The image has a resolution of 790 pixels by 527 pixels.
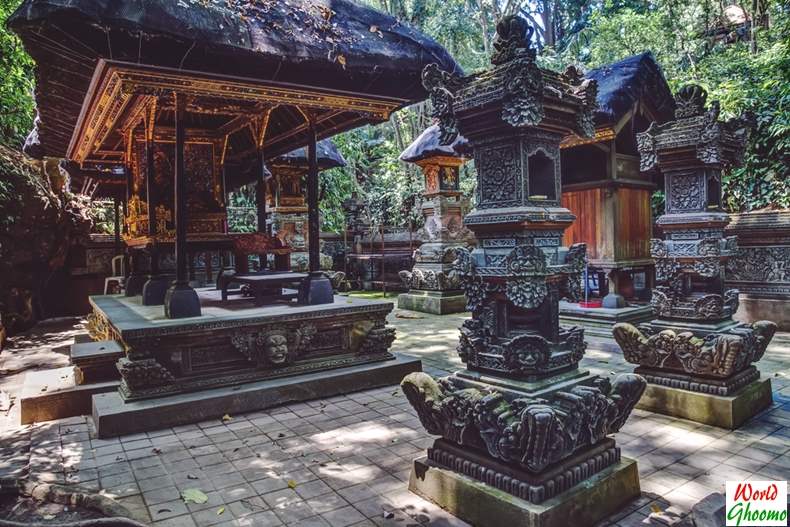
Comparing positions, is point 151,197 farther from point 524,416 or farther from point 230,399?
point 524,416

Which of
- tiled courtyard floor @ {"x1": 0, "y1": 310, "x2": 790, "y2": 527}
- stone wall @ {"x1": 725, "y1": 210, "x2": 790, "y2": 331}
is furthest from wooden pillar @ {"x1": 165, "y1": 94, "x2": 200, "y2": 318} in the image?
stone wall @ {"x1": 725, "y1": 210, "x2": 790, "y2": 331}

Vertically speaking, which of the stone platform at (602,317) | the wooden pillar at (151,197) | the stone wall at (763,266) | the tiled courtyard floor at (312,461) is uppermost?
the wooden pillar at (151,197)

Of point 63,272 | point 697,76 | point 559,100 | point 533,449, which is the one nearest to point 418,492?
point 533,449

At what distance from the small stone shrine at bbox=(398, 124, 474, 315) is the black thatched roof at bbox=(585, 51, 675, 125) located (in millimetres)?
3873

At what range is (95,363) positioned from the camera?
534 centimetres

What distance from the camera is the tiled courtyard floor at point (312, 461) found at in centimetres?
315

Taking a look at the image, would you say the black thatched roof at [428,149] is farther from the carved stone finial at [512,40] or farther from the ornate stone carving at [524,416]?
the ornate stone carving at [524,416]

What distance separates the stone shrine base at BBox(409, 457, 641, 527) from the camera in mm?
2711

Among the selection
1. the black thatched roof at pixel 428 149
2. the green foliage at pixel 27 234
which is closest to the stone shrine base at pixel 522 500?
the black thatched roof at pixel 428 149

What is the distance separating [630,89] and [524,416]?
22.2 feet

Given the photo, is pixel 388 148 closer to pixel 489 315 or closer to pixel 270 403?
pixel 270 403

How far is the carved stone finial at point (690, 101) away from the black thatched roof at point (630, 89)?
220cm

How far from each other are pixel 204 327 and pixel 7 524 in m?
2.51

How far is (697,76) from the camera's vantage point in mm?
11578
